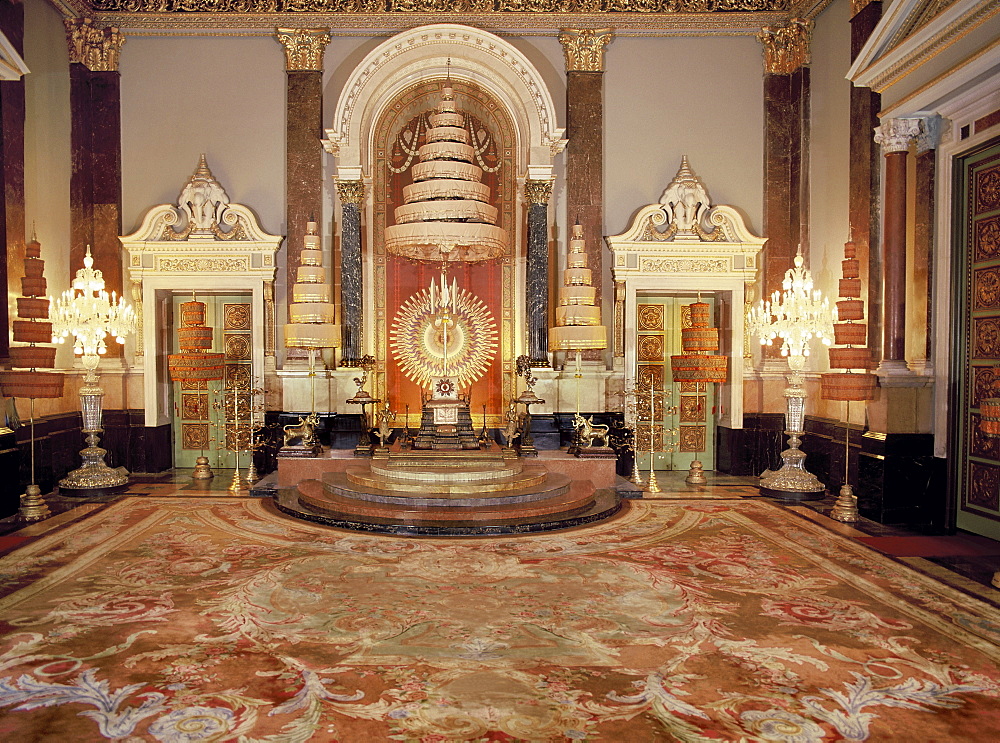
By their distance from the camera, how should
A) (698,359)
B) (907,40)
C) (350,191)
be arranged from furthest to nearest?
(350,191)
(698,359)
(907,40)

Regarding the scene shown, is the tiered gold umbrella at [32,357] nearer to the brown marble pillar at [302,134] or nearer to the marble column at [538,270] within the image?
the brown marble pillar at [302,134]

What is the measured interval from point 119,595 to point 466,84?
6.90 m

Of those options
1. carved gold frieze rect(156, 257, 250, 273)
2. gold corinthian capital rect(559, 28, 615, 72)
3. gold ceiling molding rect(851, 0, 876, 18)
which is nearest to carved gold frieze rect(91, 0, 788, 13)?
gold corinthian capital rect(559, 28, 615, 72)

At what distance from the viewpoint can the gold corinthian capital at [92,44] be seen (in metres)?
8.41

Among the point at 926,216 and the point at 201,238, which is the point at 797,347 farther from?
the point at 201,238

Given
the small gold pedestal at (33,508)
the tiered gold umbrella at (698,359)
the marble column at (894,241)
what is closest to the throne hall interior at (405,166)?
the tiered gold umbrella at (698,359)

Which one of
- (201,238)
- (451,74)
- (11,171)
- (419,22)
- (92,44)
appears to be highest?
(419,22)

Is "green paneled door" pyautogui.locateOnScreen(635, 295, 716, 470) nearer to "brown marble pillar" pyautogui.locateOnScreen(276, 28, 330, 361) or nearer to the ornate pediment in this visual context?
"brown marble pillar" pyautogui.locateOnScreen(276, 28, 330, 361)

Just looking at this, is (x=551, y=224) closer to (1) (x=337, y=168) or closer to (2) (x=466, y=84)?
(2) (x=466, y=84)

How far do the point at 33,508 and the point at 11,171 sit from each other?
336 centimetres

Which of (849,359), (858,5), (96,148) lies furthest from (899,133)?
(96,148)

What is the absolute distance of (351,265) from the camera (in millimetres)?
8453

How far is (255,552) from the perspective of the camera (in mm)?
5008

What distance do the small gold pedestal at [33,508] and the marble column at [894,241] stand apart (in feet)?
23.7
